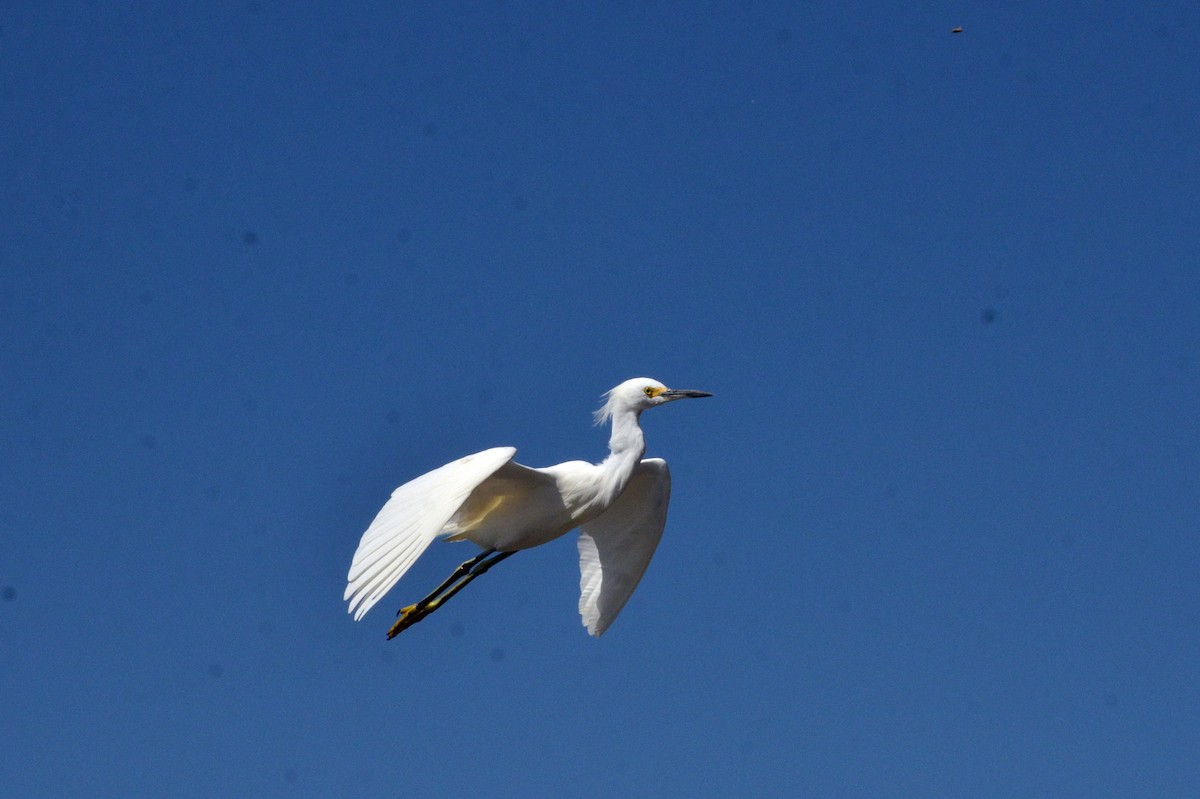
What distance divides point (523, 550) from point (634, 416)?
1.76 meters

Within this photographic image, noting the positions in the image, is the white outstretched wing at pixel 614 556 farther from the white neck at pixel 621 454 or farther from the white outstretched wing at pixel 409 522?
the white outstretched wing at pixel 409 522

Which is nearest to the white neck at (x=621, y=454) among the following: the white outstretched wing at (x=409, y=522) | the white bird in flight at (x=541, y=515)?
the white bird in flight at (x=541, y=515)

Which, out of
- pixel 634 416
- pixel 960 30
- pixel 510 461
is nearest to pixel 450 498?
pixel 510 461

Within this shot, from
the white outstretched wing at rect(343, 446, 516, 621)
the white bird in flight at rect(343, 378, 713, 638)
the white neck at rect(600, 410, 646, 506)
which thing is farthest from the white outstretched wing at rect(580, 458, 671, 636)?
the white outstretched wing at rect(343, 446, 516, 621)

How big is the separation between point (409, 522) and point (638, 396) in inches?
125

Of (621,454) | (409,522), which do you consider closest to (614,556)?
(621,454)

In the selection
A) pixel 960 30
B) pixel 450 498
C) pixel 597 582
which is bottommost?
pixel 597 582

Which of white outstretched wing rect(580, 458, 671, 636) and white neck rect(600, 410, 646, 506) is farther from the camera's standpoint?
white outstretched wing rect(580, 458, 671, 636)

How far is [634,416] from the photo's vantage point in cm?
2308

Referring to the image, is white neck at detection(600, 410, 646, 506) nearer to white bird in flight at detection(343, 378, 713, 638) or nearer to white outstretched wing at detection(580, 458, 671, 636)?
white bird in flight at detection(343, 378, 713, 638)

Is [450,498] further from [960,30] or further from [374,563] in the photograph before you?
[960,30]

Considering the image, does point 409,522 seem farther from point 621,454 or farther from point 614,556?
point 614,556

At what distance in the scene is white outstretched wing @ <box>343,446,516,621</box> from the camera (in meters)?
20.3

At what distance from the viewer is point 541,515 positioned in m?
22.7
